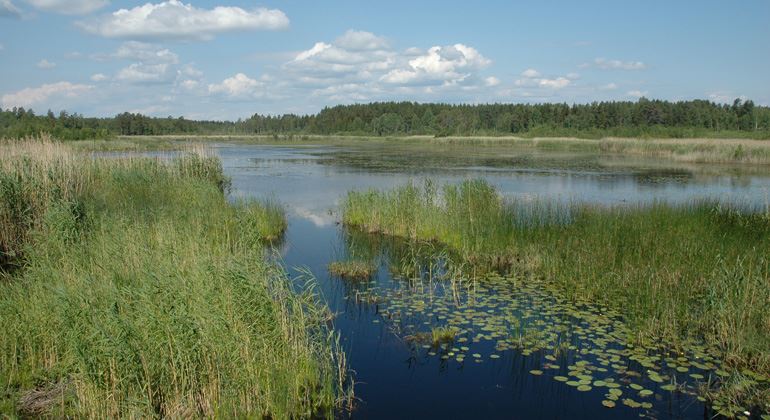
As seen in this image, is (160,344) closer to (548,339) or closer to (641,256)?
(548,339)

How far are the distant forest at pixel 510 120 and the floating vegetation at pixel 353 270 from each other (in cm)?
4953

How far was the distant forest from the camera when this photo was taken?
70.3 metres

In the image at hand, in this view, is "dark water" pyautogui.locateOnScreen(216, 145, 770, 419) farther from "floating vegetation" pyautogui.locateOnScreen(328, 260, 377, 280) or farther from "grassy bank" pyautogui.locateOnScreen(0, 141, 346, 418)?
"grassy bank" pyautogui.locateOnScreen(0, 141, 346, 418)

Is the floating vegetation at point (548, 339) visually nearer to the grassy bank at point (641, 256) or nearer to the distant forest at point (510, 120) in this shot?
the grassy bank at point (641, 256)

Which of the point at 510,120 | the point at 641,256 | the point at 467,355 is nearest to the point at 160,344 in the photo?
the point at 467,355

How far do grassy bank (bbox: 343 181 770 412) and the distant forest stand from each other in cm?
4875

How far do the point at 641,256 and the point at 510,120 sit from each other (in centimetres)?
9485

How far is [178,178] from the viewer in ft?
57.3

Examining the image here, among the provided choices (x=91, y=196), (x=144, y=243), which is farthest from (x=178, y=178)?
(x=144, y=243)

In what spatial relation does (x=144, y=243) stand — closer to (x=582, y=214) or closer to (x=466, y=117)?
(x=582, y=214)

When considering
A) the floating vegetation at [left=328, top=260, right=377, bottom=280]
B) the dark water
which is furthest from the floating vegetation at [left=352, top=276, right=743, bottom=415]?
the floating vegetation at [left=328, top=260, right=377, bottom=280]

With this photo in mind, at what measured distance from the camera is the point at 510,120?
100562 mm

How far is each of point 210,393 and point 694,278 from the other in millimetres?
7541

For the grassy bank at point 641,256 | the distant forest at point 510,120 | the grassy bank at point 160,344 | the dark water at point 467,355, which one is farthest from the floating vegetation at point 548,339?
the distant forest at point 510,120
